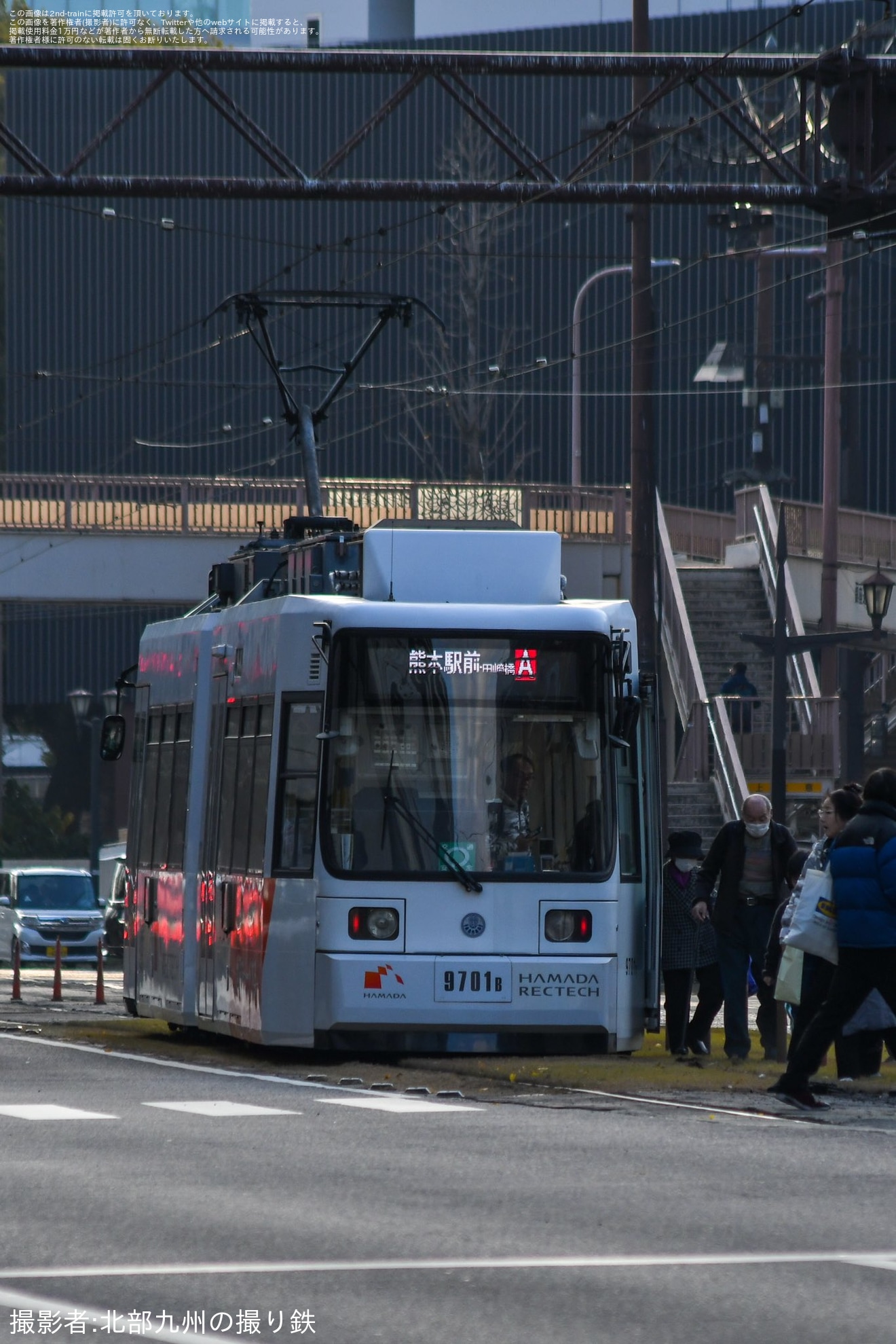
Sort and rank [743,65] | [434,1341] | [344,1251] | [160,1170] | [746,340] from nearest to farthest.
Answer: [434,1341], [344,1251], [160,1170], [743,65], [746,340]

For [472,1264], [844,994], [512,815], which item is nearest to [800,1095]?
[844,994]

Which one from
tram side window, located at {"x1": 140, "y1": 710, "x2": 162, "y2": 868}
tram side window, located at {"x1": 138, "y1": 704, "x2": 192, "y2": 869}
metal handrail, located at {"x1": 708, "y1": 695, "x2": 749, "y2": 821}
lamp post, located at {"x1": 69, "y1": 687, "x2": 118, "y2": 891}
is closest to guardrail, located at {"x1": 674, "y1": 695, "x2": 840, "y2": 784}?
metal handrail, located at {"x1": 708, "y1": 695, "x2": 749, "y2": 821}

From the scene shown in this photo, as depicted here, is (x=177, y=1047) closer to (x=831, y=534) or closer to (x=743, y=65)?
(x=743, y=65)

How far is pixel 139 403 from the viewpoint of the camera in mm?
62750

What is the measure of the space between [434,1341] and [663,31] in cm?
5899

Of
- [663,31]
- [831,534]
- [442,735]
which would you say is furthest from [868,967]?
[663,31]

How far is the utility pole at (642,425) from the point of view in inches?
1036

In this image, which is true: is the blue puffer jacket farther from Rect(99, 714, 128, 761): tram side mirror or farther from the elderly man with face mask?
Rect(99, 714, 128, 761): tram side mirror

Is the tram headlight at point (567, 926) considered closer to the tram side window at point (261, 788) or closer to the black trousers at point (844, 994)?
the tram side window at point (261, 788)

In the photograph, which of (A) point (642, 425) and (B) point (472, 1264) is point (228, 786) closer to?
(B) point (472, 1264)

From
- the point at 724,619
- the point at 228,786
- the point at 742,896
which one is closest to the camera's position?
the point at 742,896

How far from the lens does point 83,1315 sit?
6.63 metres

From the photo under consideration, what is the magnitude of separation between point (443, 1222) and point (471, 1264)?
0.92 m

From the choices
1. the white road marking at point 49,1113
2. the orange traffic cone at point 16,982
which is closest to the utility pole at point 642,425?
the orange traffic cone at point 16,982
